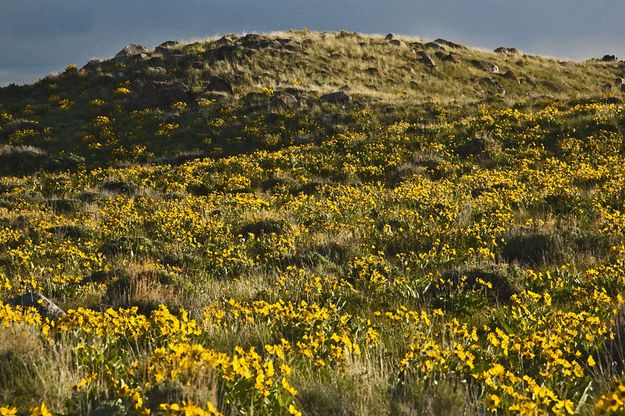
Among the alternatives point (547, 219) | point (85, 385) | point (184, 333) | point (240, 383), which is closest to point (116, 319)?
point (184, 333)

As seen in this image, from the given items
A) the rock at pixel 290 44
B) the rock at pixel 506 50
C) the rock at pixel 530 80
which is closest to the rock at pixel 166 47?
the rock at pixel 290 44

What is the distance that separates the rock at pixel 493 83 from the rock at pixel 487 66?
271 centimetres

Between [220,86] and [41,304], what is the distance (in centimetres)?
2871

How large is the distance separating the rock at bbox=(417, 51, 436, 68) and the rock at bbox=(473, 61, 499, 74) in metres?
4.30

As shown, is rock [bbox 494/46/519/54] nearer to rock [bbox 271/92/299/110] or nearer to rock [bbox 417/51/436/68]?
rock [bbox 417/51/436/68]

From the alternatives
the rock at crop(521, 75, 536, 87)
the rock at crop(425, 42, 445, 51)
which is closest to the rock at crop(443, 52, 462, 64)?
the rock at crop(425, 42, 445, 51)

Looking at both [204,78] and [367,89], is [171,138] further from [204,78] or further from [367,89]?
[367,89]

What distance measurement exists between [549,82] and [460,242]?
39.0m

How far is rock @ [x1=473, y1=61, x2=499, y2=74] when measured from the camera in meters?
43.9

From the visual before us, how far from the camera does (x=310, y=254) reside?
954cm

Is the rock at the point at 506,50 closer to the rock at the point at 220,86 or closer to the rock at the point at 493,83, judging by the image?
the rock at the point at 493,83

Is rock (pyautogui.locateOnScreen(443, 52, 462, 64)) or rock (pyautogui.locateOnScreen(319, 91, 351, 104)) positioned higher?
rock (pyautogui.locateOnScreen(443, 52, 462, 64))

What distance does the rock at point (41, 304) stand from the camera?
6.32 meters

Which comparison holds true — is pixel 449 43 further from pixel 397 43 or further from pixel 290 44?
pixel 290 44
